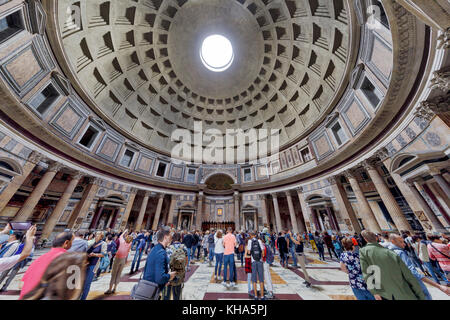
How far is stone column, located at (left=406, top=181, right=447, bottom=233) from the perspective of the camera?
6969 millimetres

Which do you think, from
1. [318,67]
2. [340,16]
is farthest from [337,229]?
[340,16]

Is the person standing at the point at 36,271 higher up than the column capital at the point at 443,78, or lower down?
lower down

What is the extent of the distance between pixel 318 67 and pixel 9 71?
22.4 m

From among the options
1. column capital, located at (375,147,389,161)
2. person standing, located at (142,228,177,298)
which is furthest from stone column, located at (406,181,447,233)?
person standing, located at (142,228,177,298)

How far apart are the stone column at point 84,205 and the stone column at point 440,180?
72.0ft

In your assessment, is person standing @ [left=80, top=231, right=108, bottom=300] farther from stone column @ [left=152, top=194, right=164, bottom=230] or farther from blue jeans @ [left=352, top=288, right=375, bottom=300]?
stone column @ [left=152, top=194, right=164, bottom=230]

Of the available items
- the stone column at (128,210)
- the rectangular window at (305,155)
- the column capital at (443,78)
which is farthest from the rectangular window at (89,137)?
the column capital at (443,78)

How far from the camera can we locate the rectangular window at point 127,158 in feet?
55.0

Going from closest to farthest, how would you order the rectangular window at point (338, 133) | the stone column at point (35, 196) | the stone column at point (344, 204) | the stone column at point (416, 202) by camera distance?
1. the stone column at point (416, 202)
2. the stone column at point (35, 196)
3. the stone column at point (344, 204)
4. the rectangular window at point (338, 133)

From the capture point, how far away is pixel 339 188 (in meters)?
13.0

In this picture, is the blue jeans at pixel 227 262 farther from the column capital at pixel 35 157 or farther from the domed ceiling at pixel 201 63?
the domed ceiling at pixel 201 63

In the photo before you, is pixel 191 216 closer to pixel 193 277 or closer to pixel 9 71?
pixel 193 277

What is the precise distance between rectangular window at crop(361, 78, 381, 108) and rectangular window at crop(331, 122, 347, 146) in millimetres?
3328

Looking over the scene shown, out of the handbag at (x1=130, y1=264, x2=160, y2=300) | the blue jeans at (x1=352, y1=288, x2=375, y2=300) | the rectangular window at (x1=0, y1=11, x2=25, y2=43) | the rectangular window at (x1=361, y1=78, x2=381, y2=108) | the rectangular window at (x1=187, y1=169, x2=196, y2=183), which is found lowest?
the blue jeans at (x1=352, y1=288, x2=375, y2=300)
